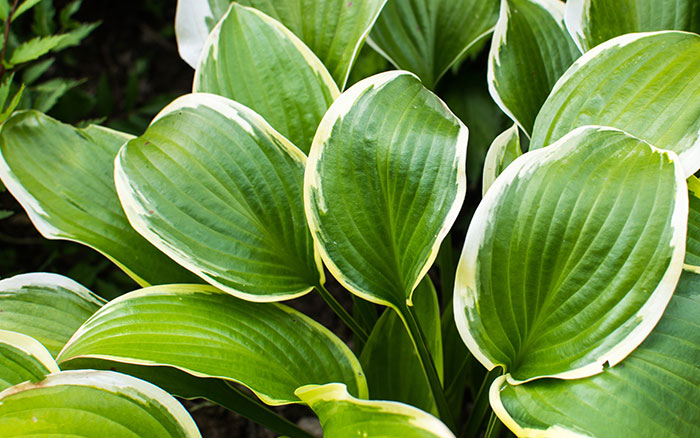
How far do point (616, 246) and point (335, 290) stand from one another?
70 cm

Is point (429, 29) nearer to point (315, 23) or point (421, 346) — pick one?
point (315, 23)

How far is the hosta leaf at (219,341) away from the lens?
0.51 metres

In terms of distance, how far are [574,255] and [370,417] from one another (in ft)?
0.76

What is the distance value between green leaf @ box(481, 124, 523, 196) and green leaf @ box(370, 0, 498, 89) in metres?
0.20

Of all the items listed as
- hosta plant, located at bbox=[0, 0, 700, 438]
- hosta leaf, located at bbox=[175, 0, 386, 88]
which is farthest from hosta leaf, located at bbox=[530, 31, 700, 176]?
hosta leaf, located at bbox=[175, 0, 386, 88]

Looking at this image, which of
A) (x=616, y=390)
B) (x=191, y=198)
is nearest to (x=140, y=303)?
(x=191, y=198)

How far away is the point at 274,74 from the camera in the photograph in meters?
0.65

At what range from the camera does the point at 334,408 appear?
1.59 feet

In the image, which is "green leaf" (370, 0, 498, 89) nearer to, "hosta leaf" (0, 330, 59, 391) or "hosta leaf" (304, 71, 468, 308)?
"hosta leaf" (304, 71, 468, 308)

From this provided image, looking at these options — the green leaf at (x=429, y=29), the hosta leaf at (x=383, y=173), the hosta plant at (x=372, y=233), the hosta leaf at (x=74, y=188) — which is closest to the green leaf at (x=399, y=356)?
the hosta plant at (x=372, y=233)

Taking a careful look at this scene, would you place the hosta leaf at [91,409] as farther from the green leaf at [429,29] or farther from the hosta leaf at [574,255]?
the green leaf at [429,29]

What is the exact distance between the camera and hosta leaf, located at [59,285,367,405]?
51 centimetres

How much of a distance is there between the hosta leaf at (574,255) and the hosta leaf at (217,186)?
22 centimetres

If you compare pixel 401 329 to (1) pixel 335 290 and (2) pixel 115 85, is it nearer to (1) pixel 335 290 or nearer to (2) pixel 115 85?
(1) pixel 335 290
